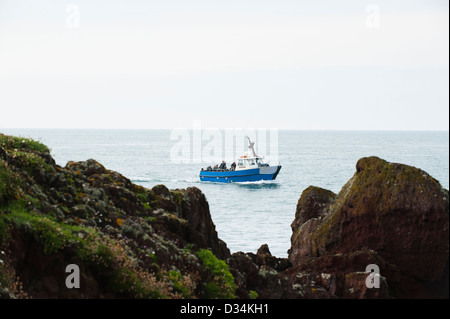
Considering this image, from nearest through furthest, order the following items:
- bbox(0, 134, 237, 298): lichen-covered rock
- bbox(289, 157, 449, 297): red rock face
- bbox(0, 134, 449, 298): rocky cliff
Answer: bbox(0, 134, 237, 298): lichen-covered rock, bbox(0, 134, 449, 298): rocky cliff, bbox(289, 157, 449, 297): red rock face

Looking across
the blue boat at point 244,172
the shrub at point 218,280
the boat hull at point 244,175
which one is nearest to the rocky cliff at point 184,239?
the shrub at point 218,280

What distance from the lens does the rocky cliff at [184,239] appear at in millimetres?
9945

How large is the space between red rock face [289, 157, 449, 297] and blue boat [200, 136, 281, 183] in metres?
63.5

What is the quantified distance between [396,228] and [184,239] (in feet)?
21.9

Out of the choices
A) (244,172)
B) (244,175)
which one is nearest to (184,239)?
(244,172)

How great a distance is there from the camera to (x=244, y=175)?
8094cm

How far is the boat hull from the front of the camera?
80.8 metres

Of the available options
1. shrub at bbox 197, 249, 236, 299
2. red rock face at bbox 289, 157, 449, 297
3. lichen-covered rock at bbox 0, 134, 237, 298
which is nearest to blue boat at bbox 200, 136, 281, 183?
red rock face at bbox 289, 157, 449, 297

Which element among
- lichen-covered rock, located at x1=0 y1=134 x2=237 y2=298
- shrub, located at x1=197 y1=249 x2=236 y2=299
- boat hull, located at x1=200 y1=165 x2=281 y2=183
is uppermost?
lichen-covered rock, located at x1=0 y1=134 x2=237 y2=298

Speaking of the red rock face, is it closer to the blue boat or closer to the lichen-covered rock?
the lichen-covered rock

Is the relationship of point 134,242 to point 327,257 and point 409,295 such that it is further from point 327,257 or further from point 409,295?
point 409,295

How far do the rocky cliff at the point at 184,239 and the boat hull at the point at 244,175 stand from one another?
60440 mm
